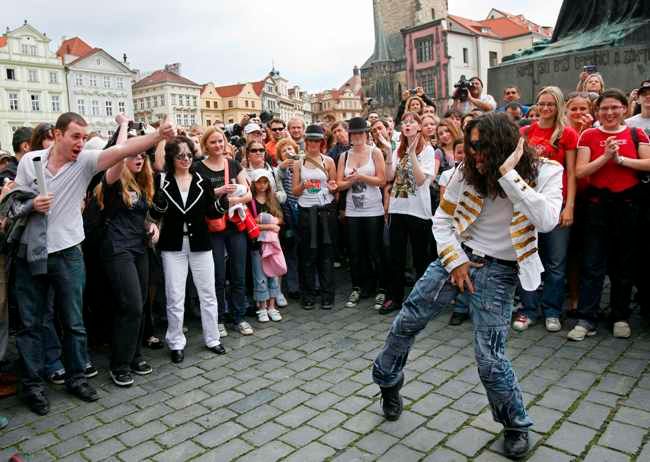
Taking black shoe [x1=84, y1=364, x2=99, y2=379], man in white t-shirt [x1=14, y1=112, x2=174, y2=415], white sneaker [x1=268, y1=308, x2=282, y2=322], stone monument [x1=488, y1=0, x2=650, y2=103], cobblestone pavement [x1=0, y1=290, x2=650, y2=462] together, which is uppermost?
stone monument [x1=488, y1=0, x2=650, y2=103]

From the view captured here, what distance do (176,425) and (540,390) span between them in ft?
8.76

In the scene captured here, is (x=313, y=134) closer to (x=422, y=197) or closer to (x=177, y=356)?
(x=422, y=197)

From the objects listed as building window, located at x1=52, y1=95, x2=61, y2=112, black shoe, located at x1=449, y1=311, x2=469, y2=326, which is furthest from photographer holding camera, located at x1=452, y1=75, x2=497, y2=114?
building window, located at x1=52, y1=95, x2=61, y2=112

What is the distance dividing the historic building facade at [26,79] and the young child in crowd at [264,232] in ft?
196

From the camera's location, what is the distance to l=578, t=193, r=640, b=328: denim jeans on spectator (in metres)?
5.09

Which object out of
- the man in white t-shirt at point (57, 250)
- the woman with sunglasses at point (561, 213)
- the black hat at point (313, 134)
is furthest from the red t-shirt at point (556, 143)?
the man in white t-shirt at point (57, 250)

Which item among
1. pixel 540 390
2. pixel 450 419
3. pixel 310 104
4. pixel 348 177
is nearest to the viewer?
pixel 450 419

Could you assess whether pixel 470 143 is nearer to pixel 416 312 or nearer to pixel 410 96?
pixel 416 312

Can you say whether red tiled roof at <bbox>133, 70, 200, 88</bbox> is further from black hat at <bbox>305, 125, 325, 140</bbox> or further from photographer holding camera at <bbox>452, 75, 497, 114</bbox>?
black hat at <bbox>305, 125, 325, 140</bbox>

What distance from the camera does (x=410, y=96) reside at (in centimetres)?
862

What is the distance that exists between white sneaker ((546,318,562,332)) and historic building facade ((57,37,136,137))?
6775 cm

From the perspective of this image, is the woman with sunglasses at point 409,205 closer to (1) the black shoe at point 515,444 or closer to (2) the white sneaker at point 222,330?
(2) the white sneaker at point 222,330

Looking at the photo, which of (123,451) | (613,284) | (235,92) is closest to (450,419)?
(123,451)

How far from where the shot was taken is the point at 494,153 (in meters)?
3.04
